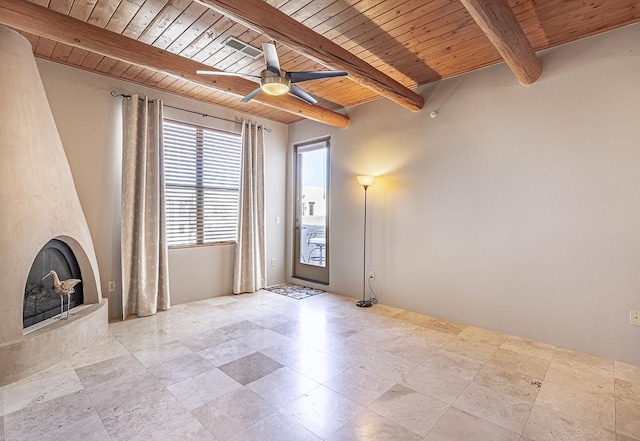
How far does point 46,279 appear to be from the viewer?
2.86m

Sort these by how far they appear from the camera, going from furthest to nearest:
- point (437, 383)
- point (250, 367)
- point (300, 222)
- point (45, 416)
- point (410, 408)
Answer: point (300, 222) < point (250, 367) < point (437, 383) < point (410, 408) < point (45, 416)

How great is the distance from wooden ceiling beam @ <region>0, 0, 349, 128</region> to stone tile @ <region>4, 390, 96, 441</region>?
2713mm

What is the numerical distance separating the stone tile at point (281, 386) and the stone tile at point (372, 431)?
0.45 meters

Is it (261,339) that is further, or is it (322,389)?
(261,339)

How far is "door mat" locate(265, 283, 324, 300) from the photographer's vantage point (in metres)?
4.83

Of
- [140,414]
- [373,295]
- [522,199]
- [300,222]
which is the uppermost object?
[522,199]

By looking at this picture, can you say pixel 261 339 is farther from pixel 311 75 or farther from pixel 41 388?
pixel 311 75

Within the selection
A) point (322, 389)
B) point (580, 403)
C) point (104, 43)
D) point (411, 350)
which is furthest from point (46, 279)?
point (580, 403)

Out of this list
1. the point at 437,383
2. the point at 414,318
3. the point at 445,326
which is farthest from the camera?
the point at 414,318

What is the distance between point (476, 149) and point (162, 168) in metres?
3.86

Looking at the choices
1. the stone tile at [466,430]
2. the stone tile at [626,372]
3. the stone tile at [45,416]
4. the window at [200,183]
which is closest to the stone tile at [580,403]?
the stone tile at [626,372]

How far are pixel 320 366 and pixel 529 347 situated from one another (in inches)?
81.1

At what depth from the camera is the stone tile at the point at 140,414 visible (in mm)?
1826

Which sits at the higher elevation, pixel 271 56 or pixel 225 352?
pixel 271 56
